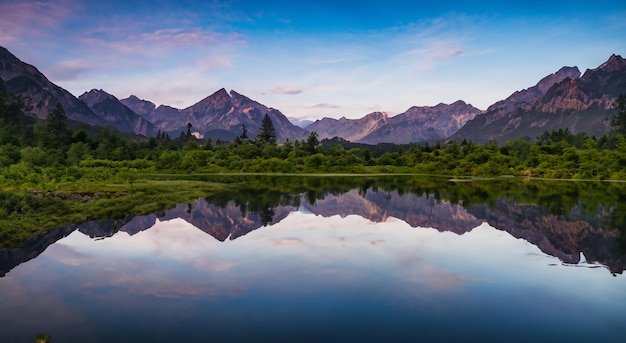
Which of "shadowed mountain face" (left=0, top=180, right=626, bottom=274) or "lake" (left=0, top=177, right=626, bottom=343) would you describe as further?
"shadowed mountain face" (left=0, top=180, right=626, bottom=274)

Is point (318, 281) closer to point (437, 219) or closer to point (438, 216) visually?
point (437, 219)

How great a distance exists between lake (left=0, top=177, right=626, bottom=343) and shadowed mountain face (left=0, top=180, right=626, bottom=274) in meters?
0.24

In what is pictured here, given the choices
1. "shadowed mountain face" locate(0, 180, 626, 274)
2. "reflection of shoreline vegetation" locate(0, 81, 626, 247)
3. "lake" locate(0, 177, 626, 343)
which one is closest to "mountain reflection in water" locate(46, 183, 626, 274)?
"shadowed mountain face" locate(0, 180, 626, 274)

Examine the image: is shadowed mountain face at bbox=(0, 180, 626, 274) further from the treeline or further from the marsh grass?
the treeline

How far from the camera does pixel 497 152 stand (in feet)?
395

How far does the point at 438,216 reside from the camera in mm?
35938

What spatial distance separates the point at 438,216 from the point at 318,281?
2157cm

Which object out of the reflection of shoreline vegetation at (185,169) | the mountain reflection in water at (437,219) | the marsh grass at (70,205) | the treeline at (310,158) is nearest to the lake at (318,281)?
the mountain reflection in water at (437,219)

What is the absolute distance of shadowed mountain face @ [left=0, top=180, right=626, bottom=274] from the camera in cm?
2345

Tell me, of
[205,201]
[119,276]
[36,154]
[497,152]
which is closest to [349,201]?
[205,201]

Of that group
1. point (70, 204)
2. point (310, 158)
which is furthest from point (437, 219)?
point (310, 158)

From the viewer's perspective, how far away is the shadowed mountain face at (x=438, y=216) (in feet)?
76.9

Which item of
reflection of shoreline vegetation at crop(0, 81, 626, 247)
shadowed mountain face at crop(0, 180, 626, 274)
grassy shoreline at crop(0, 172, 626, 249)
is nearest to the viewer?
shadowed mountain face at crop(0, 180, 626, 274)

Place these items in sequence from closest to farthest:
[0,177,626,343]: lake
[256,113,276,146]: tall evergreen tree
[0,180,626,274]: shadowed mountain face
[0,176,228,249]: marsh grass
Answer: [0,177,626,343]: lake < [0,180,626,274]: shadowed mountain face < [0,176,228,249]: marsh grass < [256,113,276,146]: tall evergreen tree
